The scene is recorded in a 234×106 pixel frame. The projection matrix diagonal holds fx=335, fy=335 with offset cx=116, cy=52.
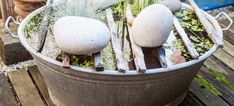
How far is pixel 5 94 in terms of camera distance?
243cm

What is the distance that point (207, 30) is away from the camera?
222 cm

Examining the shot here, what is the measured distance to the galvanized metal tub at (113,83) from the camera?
1819 millimetres

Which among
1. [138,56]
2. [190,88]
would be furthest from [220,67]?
[138,56]

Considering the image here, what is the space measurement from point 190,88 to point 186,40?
0.58 m

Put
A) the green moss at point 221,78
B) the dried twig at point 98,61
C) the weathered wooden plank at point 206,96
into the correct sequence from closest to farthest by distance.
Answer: the dried twig at point 98,61, the weathered wooden plank at point 206,96, the green moss at point 221,78

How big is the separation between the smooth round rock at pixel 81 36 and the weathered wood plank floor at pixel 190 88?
692mm

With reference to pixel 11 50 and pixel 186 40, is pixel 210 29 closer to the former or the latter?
pixel 186 40

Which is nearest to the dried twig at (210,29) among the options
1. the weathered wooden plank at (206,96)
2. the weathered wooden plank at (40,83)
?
the weathered wooden plank at (206,96)

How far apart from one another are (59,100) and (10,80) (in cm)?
58

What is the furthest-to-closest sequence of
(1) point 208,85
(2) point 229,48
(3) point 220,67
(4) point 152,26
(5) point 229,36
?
(5) point 229,36, (2) point 229,48, (3) point 220,67, (1) point 208,85, (4) point 152,26

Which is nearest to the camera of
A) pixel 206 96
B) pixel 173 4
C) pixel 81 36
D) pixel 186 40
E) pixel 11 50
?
pixel 81 36

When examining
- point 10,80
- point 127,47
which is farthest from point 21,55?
point 127,47

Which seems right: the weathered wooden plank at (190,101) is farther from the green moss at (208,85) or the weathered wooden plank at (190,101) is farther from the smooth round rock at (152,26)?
the smooth round rock at (152,26)

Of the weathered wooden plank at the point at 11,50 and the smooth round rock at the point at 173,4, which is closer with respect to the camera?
the smooth round rock at the point at 173,4
